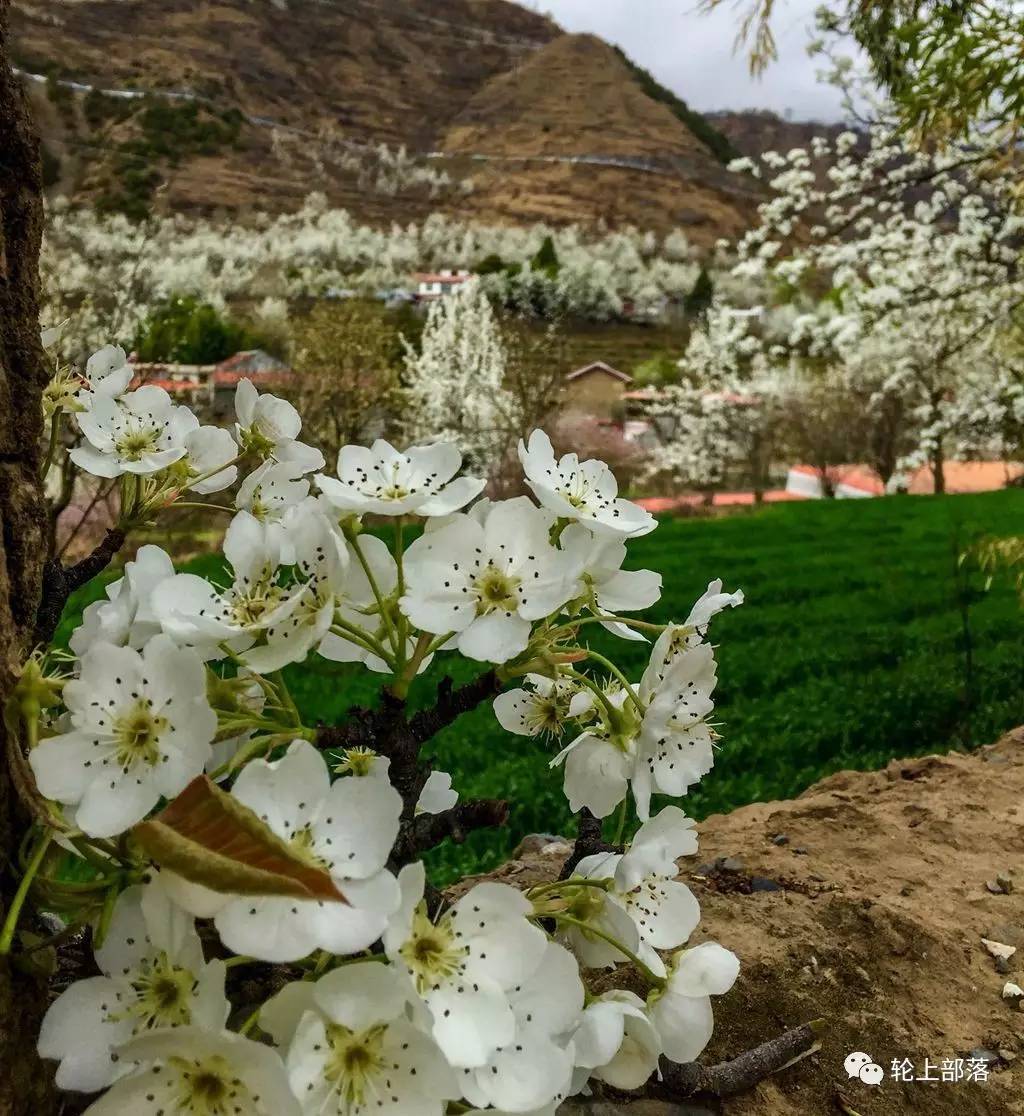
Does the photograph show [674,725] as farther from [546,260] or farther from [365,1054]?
[546,260]

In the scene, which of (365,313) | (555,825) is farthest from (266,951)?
(365,313)

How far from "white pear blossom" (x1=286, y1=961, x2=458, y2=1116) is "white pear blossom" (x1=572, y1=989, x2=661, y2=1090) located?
206mm

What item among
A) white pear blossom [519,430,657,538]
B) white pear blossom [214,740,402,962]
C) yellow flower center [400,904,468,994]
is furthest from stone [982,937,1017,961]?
white pear blossom [214,740,402,962]

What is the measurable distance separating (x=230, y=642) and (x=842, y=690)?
4925mm

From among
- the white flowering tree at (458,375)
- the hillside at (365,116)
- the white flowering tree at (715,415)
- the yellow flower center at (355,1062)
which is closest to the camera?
the yellow flower center at (355,1062)

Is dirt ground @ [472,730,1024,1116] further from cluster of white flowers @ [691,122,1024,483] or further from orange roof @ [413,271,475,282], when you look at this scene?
orange roof @ [413,271,475,282]

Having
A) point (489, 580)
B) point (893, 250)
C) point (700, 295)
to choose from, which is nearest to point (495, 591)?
point (489, 580)

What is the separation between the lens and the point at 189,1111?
2.36 ft

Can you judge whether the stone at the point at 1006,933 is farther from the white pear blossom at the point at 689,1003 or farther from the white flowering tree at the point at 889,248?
the white flowering tree at the point at 889,248

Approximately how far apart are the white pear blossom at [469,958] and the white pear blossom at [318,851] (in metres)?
0.04

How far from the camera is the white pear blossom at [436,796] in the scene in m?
1.21

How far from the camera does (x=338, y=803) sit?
756 millimetres

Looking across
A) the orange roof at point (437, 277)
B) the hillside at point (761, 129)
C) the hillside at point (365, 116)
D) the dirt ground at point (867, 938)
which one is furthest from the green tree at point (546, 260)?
the hillside at point (761, 129)

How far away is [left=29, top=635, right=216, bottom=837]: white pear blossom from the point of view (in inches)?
29.4
